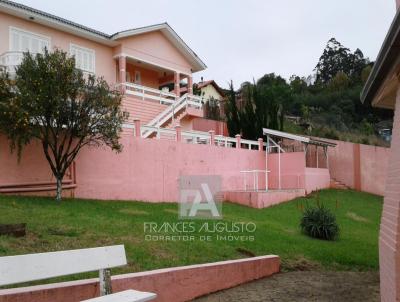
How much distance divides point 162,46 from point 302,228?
1569cm

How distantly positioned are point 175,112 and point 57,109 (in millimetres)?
10329

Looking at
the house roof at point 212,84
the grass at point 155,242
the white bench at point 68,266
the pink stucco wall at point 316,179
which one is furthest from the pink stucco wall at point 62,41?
the house roof at point 212,84

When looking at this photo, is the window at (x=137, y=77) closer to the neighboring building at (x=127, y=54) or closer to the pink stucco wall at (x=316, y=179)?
the neighboring building at (x=127, y=54)

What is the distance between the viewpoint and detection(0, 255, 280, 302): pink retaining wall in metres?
5.19

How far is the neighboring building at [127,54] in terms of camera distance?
18.0m

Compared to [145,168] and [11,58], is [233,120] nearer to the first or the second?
[145,168]

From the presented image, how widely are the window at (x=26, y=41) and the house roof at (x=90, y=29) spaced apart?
64 centimetres

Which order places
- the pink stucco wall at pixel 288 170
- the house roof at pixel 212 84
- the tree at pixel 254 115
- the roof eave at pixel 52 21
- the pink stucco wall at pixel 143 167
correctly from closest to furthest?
the pink stucco wall at pixel 143 167, the roof eave at pixel 52 21, the pink stucco wall at pixel 288 170, the tree at pixel 254 115, the house roof at pixel 212 84

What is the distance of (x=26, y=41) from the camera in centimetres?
1845

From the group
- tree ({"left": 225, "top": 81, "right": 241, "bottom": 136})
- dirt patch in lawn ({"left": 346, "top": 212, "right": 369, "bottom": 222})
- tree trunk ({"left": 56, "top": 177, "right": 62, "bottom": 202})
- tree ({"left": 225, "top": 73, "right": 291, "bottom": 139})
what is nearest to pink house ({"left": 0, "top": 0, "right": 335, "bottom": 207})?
tree trunk ({"left": 56, "top": 177, "right": 62, "bottom": 202})

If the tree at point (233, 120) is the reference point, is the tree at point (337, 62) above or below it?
above

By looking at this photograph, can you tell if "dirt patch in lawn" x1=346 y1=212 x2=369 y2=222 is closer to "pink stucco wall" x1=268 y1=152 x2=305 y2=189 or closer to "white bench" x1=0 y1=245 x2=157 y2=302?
"pink stucco wall" x1=268 y1=152 x2=305 y2=189

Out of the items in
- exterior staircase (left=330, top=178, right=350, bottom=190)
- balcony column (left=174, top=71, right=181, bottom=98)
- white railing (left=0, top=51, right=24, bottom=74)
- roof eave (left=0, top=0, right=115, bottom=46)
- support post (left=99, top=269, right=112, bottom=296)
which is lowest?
support post (left=99, top=269, right=112, bottom=296)

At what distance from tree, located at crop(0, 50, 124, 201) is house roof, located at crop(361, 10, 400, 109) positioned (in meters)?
8.25
